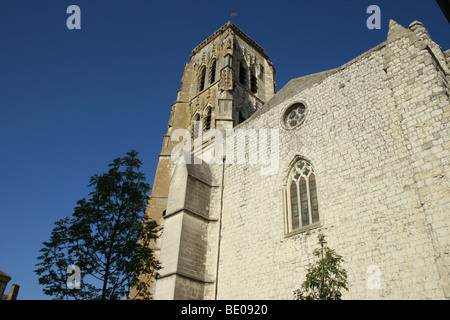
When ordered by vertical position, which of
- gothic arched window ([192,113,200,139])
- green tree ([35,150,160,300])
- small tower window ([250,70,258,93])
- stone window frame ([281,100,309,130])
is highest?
small tower window ([250,70,258,93])

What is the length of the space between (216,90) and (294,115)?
403 inches

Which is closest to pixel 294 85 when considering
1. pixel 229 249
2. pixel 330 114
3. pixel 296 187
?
pixel 330 114

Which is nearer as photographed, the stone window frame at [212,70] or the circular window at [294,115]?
the circular window at [294,115]

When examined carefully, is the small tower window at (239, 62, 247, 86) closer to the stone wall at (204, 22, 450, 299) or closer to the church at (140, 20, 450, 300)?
the church at (140, 20, 450, 300)

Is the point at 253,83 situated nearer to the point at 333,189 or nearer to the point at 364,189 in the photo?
the point at 333,189

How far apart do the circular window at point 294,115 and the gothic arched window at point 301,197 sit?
1380mm

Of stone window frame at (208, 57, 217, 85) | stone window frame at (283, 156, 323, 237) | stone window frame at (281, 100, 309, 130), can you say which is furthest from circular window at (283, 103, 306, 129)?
stone window frame at (208, 57, 217, 85)

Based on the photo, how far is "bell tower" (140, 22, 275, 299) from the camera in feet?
54.4

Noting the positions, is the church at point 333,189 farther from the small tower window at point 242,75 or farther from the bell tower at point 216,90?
the small tower window at point 242,75

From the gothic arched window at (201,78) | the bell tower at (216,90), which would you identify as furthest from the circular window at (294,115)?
the gothic arched window at (201,78)

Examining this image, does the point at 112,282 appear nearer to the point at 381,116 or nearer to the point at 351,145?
the point at 351,145

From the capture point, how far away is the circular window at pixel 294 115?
10.3 m

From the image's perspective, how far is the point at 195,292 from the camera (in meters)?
9.41

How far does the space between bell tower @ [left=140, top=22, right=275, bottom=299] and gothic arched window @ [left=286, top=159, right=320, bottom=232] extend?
5285 millimetres
